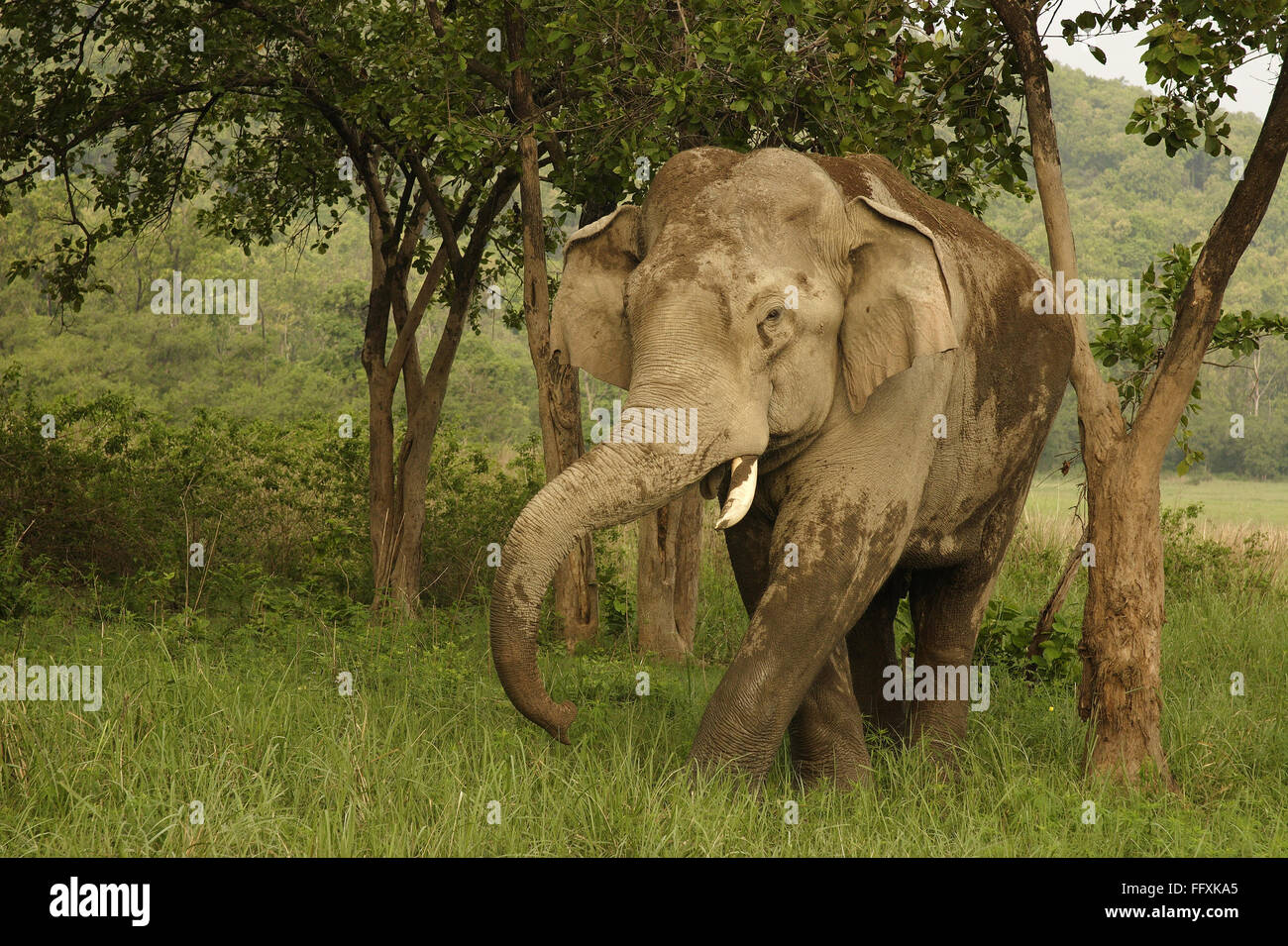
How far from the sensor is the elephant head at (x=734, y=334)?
184 inches

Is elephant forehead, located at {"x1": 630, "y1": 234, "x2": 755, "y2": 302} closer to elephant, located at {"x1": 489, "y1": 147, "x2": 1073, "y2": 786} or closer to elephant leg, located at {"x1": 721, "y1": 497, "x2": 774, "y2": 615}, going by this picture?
elephant, located at {"x1": 489, "y1": 147, "x2": 1073, "y2": 786}

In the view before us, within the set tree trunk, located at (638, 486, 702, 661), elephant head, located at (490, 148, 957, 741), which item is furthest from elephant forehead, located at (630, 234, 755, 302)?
tree trunk, located at (638, 486, 702, 661)

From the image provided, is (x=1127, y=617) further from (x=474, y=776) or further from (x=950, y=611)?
(x=474, y=776)

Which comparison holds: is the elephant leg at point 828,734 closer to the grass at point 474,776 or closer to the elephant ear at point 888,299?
the grass at point 474,776

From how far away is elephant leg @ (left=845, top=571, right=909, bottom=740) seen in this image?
6.68 m

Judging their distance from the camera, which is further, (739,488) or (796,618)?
(796,618)

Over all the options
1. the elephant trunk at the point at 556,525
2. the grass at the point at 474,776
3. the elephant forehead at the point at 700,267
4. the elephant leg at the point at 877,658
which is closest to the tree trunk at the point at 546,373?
the grass at the point at 474,776

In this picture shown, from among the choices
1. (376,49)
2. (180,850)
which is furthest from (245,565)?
(180,850)

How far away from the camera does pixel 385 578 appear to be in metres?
10.2

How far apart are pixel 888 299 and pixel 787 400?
1.94ft

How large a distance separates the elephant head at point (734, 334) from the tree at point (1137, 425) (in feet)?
4.62

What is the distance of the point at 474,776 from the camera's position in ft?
16.3

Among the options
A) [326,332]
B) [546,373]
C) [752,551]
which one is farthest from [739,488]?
[326,332]

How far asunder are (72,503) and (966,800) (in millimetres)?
8435
